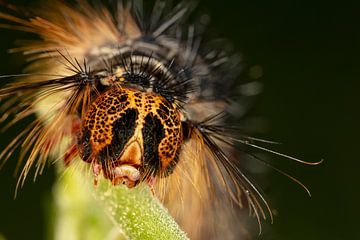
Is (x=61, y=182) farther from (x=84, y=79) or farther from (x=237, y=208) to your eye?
(x=237, y=208)

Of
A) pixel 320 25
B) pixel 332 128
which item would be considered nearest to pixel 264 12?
pixel 320 25

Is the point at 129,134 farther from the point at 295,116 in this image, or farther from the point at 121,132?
the point at 295,116

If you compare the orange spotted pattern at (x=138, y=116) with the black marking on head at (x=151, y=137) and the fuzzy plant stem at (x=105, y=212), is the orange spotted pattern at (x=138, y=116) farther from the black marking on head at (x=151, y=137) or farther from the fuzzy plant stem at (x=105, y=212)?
the fuzzy plant stem at (x=105, y=212)

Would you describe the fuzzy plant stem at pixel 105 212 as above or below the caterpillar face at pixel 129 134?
below

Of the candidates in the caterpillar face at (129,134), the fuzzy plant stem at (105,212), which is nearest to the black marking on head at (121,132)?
the caterpillar face at (129,134)

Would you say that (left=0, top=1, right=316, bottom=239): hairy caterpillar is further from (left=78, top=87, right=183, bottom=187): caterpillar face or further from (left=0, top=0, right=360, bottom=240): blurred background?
(left=0, top=0, right=360, bottom=240): blurred background

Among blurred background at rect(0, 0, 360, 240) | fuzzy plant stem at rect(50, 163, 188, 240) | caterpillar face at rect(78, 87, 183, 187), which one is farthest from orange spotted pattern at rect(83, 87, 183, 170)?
blurred background at rect(0, 0, 360, 240)

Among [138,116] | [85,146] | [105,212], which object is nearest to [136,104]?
[138,116]
